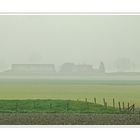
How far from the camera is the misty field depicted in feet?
10.5

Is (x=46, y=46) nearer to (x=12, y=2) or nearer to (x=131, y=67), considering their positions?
(x=12, y=2)

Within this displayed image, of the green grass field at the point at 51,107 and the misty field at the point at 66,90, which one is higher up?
the misty field at the point at 66,90

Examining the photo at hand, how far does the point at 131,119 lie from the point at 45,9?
0.88 metres

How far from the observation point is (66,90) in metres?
3.20

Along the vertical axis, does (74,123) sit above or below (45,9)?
below

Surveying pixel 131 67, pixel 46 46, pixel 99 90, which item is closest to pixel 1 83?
pixel 46 46

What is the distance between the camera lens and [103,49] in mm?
3215

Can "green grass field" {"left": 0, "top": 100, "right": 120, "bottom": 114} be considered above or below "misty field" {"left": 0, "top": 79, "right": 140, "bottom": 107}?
below

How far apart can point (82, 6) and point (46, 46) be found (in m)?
0.34

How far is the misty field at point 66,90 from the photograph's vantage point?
10.5 ft

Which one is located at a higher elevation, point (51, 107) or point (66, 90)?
point (66, 90)
